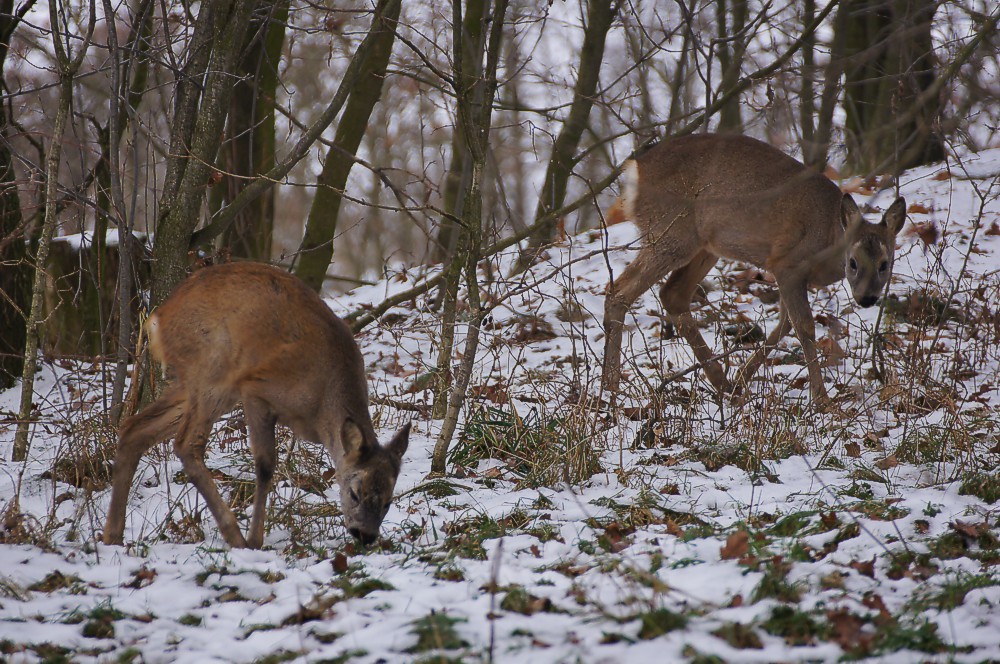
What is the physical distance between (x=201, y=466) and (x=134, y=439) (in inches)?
15.1

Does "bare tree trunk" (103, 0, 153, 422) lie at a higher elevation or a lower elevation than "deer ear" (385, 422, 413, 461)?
higher

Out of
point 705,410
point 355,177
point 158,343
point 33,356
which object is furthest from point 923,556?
point 355,177

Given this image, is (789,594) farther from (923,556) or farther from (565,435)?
(565,435)

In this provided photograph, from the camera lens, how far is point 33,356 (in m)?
6.41

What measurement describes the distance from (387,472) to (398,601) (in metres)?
1.28

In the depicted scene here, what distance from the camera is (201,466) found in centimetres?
518

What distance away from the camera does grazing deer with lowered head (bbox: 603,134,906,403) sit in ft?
27.7

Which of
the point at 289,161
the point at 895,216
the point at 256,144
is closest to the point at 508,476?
the point at 289,161

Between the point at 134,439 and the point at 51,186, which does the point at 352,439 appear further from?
the point at 51,186

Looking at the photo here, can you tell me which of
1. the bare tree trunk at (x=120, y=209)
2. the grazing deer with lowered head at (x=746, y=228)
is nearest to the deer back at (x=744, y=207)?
the grazing deer with lowered head at (x=746, y=228)

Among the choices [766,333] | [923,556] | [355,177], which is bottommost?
[923,556]

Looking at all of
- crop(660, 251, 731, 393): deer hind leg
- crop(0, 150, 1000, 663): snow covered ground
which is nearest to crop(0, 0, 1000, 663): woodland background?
crop(0, 150, 1000, 663): snow covered ground

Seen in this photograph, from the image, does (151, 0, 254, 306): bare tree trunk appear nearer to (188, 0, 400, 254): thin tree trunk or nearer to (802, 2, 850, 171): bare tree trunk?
(188, 0, 400, 254): thin tree trunk

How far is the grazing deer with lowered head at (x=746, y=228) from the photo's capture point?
8.44 meters
